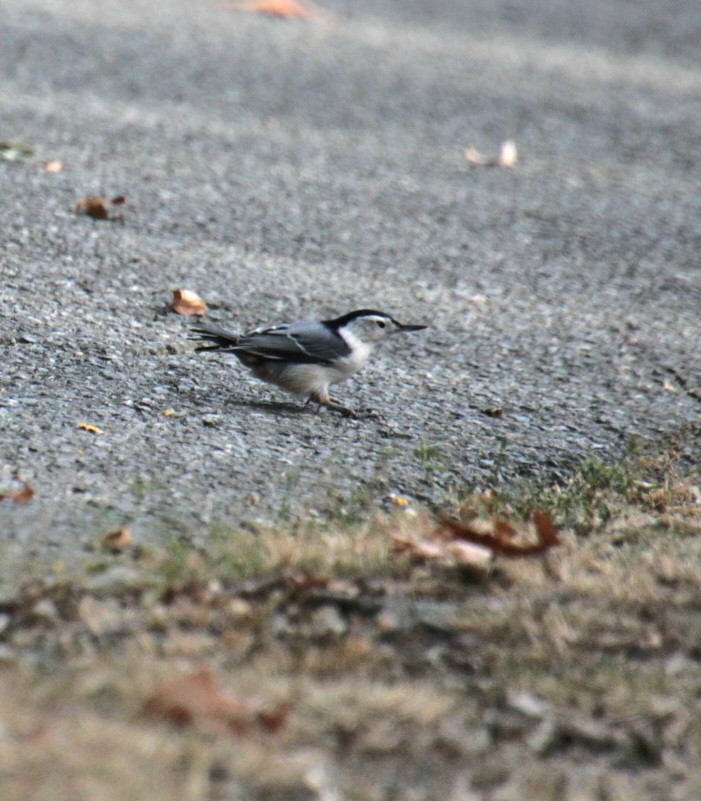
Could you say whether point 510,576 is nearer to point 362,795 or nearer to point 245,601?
point 245,601

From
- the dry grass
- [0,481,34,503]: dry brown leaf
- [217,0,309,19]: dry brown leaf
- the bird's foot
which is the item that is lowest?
the bird's foot

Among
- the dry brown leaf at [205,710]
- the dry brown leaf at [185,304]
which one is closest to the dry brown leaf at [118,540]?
the dry brown leaf at [205,710]

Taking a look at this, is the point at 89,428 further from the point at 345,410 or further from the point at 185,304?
the point at 185,304

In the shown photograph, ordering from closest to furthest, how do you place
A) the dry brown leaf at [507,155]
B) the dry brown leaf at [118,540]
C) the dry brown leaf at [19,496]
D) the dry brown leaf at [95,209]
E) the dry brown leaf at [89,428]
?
1. the dry brown leaf at [118,540]
2. the dry brown leaf at [19,496]
3. the dry brown leaf at [89,428]
4. the dry brown leaf at [95,209]
5. the dry brown leaf at [507,155]

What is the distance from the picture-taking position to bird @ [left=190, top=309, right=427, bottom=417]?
191 inches

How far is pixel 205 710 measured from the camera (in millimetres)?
2752

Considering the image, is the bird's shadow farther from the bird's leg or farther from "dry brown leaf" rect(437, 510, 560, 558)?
"dry brown leaf" rect(437, 510, 560, 558)

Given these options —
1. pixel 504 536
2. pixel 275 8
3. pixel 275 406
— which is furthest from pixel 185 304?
pixel 275 8

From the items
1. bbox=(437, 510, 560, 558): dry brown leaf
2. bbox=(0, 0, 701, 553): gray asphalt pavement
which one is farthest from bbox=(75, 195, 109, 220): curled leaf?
bbox=(437, 510, 560, 558): dry brown leaf

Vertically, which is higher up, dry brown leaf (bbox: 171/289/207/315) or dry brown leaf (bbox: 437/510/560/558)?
dry brown leaf (bbox: 437/510/560/558)

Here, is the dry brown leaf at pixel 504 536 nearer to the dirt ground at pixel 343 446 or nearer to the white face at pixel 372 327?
the dirt ground at pixel 343 446

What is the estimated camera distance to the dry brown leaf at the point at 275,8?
462 inches

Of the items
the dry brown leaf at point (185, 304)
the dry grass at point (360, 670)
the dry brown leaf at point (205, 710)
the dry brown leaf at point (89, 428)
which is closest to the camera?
the dry grass at point (360, 670)

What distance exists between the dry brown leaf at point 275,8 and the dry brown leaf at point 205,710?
9.84 meters
